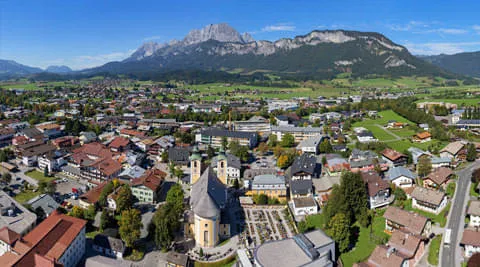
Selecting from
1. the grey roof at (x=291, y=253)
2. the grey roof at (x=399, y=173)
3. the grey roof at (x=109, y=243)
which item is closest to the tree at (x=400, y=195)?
the grey roof at (x=399, y=173)

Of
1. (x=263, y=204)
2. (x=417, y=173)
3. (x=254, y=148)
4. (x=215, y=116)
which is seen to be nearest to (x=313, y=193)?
(x=263, y=204)

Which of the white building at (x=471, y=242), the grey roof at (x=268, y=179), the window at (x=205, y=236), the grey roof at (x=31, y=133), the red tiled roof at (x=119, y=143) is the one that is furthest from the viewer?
the grey roof at (x=31, y=133)

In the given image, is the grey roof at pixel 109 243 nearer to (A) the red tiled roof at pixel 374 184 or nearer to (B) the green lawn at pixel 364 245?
(B) the green lawn at pixel 364 245

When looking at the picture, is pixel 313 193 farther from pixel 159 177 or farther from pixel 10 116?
pixel 10 116

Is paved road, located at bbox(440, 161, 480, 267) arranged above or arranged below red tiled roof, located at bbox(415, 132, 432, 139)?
below

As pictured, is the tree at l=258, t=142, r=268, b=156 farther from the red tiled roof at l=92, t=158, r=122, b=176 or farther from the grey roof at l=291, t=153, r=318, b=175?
the red tiled roof at l=92, t=158, r=122, b=176

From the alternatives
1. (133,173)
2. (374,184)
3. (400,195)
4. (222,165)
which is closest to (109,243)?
(222,165)

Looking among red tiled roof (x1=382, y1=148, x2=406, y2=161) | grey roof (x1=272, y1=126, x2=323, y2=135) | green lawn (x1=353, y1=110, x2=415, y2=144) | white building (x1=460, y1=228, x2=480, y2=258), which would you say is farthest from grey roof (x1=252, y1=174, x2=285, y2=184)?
green lawn (x1=353, y1=110, x2=415, y2=144)
